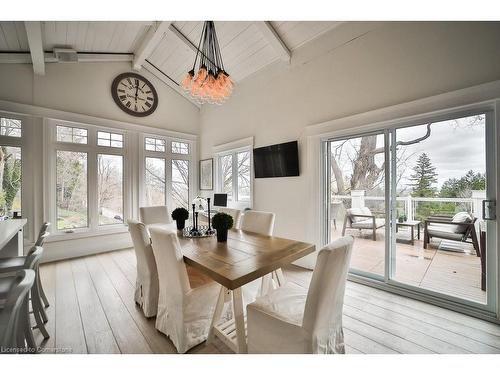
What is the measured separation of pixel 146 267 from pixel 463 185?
122 inches

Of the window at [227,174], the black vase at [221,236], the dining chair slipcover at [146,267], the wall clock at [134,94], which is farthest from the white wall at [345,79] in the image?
the dining chair slipcover at [146,267]

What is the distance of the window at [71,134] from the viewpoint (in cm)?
354

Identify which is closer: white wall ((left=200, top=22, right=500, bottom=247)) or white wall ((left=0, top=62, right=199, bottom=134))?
white wall ((left=200, top=22, right=500, bottom=247))

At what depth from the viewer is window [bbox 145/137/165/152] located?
442 cm

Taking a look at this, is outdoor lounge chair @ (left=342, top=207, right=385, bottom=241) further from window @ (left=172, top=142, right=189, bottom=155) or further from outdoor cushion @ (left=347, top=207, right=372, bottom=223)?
window @ (left=172, top=142, right=189, bottom=155)

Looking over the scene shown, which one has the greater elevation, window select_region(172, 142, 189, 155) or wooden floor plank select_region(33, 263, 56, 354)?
window select_region(172, 142, 189, 155)

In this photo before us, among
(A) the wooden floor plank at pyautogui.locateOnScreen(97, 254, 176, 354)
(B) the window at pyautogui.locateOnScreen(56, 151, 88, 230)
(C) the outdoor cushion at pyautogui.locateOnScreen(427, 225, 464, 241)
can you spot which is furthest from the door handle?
(B) the window at pyautogui.locateOnScreen(56, 151, 88, 230)

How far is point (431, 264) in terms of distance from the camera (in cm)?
237

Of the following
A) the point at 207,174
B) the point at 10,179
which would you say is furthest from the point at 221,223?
the point at 10,179

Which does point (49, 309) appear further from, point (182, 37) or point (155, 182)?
point (182, 37)

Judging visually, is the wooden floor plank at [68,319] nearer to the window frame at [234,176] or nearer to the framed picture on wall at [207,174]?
the window frame at [234,176]

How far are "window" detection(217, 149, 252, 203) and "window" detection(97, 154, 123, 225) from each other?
1949 millimetres

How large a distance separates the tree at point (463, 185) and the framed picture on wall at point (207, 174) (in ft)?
12.8
